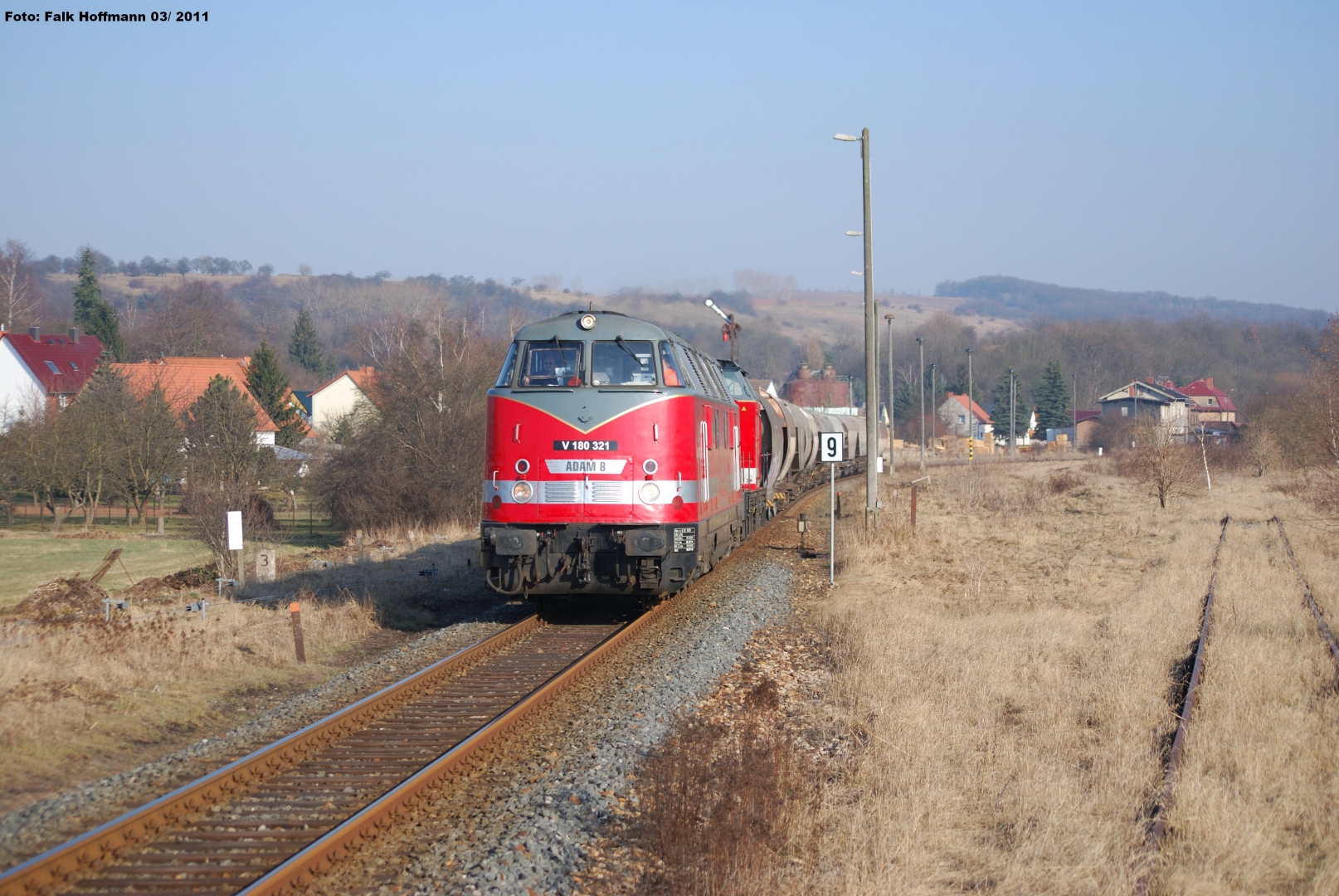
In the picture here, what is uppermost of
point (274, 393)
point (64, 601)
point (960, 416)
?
point (274, 393)

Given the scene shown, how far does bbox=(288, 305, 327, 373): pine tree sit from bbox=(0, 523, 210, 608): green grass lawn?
72.6 m

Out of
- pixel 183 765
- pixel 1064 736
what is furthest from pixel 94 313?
pixel 1064 736

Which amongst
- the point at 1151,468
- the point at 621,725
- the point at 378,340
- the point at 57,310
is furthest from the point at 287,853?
the point at 57,310

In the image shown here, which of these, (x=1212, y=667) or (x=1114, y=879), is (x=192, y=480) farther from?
(x=1114, y=879)

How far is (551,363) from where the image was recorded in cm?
1202

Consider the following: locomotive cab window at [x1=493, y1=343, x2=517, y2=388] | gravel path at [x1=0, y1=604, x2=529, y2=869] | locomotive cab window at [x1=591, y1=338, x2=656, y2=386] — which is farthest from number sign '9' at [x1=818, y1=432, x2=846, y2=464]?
gravel path at [x1=0, y1=604, x2=529, y2=869]

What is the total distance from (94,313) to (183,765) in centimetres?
8880

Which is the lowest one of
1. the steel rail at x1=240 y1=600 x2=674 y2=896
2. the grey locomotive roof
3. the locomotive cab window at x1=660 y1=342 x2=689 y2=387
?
the steel rail at x1=240 y1=600 x2=674 y2=896

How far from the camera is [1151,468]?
32.1 m

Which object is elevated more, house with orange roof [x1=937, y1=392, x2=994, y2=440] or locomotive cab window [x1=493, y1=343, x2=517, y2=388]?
locomotive cab window [x1=493, y1=343, x2=517, y2=388]

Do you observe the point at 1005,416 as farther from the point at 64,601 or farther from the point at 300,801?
the point at 300,801

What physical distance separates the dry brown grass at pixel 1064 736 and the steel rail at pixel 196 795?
12.1 ft

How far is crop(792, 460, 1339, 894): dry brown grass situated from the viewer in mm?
5434

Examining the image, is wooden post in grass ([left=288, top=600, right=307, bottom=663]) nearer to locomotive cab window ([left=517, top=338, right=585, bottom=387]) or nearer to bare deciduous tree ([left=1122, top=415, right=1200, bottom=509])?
locomotive cab window ([left=517, top=338, right=585, bottom=387])
